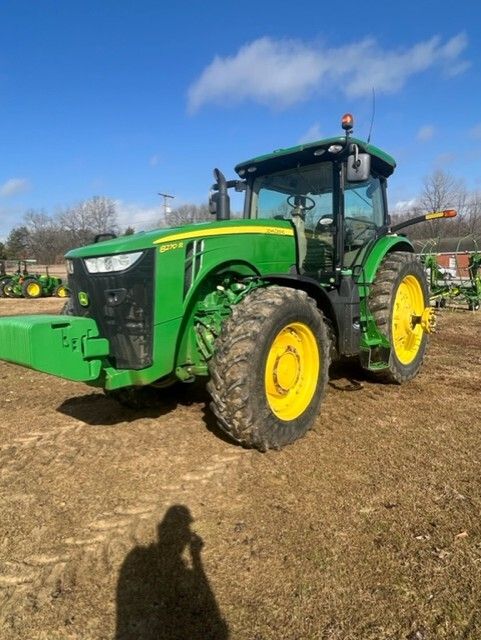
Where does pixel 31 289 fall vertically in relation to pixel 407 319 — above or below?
above

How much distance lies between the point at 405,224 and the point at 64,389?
4366mm

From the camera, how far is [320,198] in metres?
4.86

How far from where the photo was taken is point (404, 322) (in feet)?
18.4

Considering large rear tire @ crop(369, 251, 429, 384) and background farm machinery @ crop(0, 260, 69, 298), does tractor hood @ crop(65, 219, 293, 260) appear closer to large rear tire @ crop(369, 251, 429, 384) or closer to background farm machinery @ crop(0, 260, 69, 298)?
large rear tire @ crop(369, 251, 429, 384)

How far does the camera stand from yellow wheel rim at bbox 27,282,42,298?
2244 cm

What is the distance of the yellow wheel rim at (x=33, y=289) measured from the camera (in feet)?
73.6

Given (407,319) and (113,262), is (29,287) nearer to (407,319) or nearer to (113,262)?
(407,319)

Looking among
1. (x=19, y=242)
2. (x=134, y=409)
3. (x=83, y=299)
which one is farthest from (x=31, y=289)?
(x=19, y=242)

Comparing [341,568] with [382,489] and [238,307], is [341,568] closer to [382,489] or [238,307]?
[382,489]

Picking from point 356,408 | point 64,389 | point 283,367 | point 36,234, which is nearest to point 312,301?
point 283,367

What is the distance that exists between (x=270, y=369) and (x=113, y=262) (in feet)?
4.55

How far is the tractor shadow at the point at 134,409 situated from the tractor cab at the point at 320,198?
166cm

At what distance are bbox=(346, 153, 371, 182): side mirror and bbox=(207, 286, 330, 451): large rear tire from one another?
47.7 inches

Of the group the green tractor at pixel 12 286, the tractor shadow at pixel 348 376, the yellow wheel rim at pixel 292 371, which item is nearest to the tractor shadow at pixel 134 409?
the yellow wheel rim at pixel 292 371
